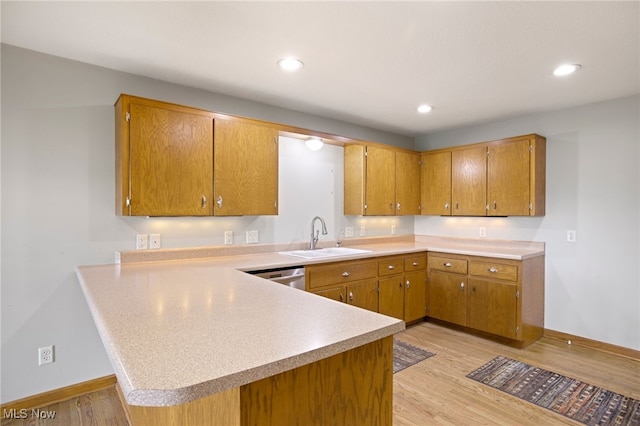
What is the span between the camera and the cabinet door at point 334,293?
2.98 metres

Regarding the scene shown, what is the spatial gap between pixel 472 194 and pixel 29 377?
423 centimetres

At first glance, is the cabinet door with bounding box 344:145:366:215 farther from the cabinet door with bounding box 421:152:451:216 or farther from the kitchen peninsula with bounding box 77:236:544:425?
the kitchen peninsula with bounding box 77:236:544:425

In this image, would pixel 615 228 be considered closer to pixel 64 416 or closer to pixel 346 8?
pixel 346 8

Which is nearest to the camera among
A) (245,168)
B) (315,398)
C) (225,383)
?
(225,383)

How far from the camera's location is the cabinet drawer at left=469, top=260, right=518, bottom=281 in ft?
10.7

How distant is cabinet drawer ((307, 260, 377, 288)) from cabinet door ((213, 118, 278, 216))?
0.66 meters

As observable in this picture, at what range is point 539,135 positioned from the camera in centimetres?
357

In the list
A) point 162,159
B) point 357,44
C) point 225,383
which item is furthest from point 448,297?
point 225,383

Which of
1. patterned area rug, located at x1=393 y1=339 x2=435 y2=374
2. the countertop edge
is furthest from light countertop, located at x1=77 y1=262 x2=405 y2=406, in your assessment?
patterned area rug, located at x1=393 y1=339 x2=435 y2=374

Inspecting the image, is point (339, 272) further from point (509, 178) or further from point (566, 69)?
point (566, 69)

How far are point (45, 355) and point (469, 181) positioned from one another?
13.6 feet

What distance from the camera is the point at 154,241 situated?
2711mm

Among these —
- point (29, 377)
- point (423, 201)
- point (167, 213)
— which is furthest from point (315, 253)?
point (29, 377)

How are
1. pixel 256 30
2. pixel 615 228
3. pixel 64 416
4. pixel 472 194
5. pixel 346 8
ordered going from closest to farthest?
pixel 346 8, pixel 256 30, pixel 64 416, pixel 615 228, pixel 472 194
